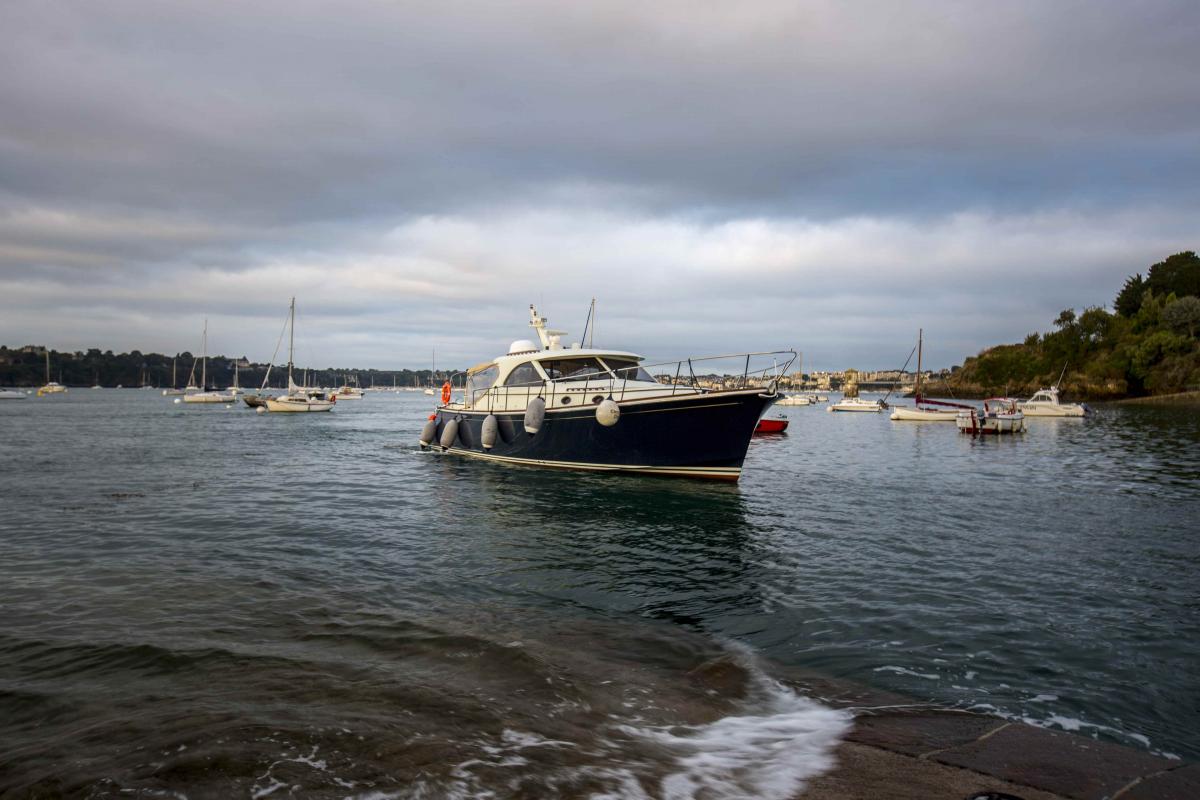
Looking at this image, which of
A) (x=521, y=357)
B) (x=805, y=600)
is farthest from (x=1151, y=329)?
(x=805, y=600)

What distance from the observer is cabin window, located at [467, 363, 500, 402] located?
69.1ft

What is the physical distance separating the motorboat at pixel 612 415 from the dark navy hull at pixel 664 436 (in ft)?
0.08

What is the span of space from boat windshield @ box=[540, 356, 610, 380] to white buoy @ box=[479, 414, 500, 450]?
2.37 metres

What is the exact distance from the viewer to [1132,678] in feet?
18.3

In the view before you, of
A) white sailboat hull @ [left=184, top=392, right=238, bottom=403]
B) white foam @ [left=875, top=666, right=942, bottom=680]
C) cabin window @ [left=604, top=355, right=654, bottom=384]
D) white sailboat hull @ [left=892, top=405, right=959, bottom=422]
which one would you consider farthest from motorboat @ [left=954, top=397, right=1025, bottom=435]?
white sailboat hull @ [left=184, top=392, right=238, bottom=403]

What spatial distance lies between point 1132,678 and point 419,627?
20.7 ft

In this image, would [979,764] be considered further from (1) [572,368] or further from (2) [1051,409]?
(2) [1051,409]

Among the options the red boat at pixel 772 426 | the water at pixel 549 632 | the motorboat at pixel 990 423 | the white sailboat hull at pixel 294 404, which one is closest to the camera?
the water at pixel 549 632

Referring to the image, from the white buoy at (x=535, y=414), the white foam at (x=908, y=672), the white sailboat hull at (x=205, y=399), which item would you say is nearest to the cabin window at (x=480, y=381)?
the white buoy at (x=535, y=414)

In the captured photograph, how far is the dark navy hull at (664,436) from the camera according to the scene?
16297mm

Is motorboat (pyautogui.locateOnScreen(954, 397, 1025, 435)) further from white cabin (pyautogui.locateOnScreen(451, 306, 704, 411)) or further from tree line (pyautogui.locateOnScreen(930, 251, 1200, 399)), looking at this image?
tree line (pyautogui.locateOnScreen(930, 251, 1200, 399))

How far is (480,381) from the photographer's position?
22203mm

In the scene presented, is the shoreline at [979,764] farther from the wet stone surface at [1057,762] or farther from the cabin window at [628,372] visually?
the cabin window at [628,372]

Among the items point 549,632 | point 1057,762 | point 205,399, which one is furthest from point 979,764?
point 205,399
